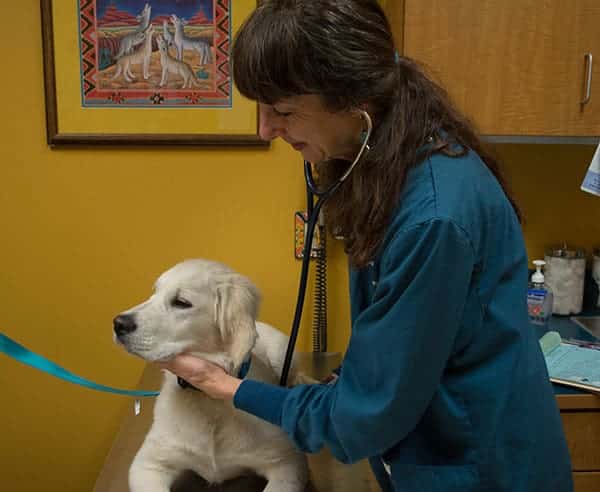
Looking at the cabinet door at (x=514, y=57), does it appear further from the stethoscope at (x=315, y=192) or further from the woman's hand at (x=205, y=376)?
the woman's hand at (x=205, y=376)

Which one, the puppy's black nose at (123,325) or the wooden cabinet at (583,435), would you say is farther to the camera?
the wooden cabinet at (583,435)

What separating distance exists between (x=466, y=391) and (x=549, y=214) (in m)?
1.24

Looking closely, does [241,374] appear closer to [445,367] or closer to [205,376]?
[205,376]

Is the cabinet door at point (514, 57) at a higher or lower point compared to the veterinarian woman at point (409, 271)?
higher

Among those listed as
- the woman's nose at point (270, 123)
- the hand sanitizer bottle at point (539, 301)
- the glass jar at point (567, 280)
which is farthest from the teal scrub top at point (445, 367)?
the glass jar at point (567, 280)

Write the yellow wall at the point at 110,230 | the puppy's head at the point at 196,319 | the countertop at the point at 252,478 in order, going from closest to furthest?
the puppy's head at the point at 196,319
the countertop at the point at 252,478
the yellow wall at the point at 110,230

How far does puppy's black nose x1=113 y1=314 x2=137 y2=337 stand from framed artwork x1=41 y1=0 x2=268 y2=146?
88 cm

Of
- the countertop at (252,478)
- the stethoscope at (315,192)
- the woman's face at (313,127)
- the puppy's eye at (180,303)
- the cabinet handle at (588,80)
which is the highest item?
the cabinet handle at (588,80)

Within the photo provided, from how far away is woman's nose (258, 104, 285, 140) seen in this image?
99 centimetres

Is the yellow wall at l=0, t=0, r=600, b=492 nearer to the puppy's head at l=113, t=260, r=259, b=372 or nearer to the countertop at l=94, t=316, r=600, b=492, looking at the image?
the countertop at l=94, t=316, r=600, b=492

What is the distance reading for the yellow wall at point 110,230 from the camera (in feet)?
6.28

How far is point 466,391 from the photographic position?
3.05 ft

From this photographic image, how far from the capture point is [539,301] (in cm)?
181

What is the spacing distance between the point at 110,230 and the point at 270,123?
1.09 meters
